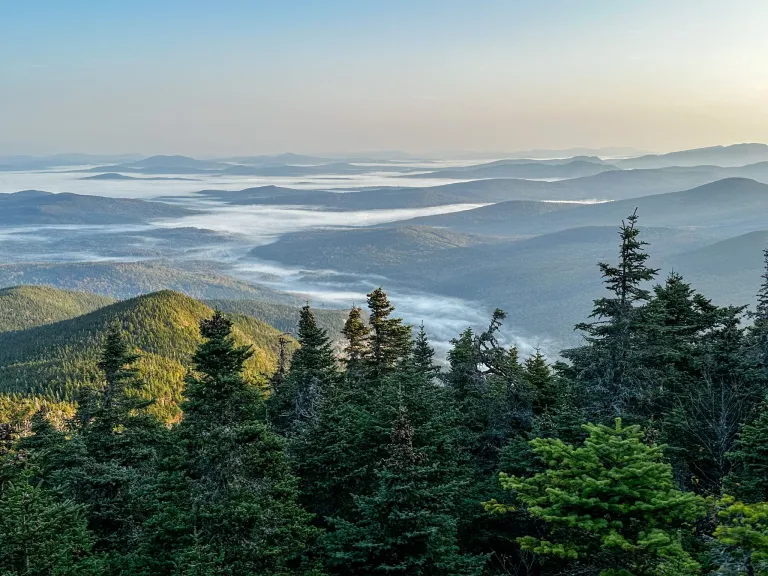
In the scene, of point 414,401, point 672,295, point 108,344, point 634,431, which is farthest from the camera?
point 672,295

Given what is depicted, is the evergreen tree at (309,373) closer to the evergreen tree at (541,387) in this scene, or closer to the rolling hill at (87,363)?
the evergreen tree at (541,387)

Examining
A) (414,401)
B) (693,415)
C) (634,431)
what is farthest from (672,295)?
(634,431)

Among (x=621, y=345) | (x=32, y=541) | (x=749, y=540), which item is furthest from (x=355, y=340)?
(x=749, y=540)

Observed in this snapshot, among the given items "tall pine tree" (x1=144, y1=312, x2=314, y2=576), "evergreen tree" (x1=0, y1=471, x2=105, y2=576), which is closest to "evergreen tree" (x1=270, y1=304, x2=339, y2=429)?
"tall pine tree" (x1=144, y1=312, x2=314, y2=576)

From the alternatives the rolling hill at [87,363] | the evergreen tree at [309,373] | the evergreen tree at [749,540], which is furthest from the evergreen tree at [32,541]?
the rolling hill at [87,363]

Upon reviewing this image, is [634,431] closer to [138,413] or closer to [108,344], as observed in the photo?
[108,344]

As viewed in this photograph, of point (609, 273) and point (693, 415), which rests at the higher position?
point (609, 273)

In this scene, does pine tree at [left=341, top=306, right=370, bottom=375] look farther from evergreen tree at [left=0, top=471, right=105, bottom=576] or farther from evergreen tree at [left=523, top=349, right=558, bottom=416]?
evergreen tree at [left=0, top=471, right=105, bottom=576]
